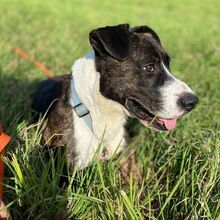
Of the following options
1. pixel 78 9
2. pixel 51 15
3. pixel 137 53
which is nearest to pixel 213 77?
pixel 137 53

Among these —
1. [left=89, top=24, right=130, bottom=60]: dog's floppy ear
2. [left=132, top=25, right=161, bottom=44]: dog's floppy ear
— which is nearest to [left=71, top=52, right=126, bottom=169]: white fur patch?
[left=89, top=24, right=130, bottom=60]: dog's floppy ear

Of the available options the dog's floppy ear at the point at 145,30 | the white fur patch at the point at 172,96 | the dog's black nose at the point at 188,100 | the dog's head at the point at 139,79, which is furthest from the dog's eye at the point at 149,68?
the dog's floppy ear at the point at 145,30

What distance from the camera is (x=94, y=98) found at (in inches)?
158

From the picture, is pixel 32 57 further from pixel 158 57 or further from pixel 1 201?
pixel 1 201

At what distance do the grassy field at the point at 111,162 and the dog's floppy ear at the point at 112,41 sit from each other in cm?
80

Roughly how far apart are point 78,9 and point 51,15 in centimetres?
188

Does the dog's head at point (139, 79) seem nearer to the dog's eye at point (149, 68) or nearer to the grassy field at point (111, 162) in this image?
the dog's eye at point (149, 68)

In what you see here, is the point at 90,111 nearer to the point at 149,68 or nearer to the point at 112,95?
the point at 112,95

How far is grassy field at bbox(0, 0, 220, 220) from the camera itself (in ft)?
10.7

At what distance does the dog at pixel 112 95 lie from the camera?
3.81 metres

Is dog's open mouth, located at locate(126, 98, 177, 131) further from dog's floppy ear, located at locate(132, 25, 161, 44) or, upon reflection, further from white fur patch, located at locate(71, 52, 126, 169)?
dog's floppy ear, located at locate(132, 25, 161, 44)

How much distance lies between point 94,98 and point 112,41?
1.63 ft

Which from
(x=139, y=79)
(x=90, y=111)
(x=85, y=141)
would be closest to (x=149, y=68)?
(x=139, y=79)

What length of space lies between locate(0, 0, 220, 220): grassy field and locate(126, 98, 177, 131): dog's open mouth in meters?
0.18
